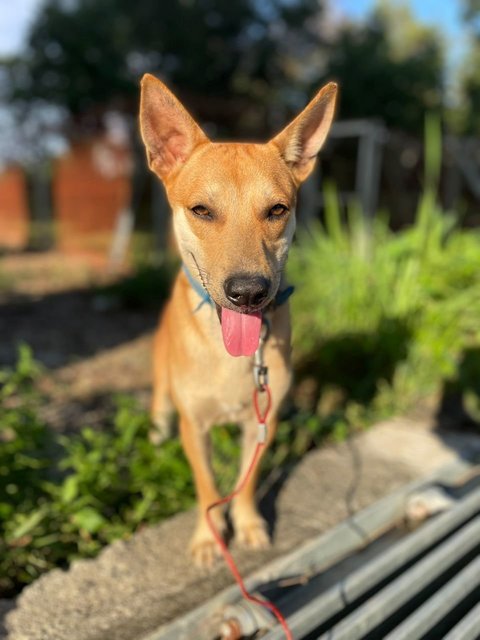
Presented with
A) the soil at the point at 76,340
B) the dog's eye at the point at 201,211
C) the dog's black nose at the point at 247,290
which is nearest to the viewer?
the dog's black nose at the point at 247,290

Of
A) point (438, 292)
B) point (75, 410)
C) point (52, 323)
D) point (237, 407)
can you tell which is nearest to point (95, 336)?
point (52, 323)

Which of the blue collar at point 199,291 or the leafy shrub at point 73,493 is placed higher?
the blue collar at point 199,291

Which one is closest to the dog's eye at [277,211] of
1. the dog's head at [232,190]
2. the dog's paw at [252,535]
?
the dog's head at [232,190]

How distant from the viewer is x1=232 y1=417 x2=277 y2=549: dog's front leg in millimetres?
2227

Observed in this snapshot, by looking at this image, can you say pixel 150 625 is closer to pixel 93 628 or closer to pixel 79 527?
pixel 93 628

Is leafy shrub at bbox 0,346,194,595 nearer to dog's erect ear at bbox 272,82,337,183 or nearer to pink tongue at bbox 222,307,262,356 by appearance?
pink tongue at bbox 222,307,262,356

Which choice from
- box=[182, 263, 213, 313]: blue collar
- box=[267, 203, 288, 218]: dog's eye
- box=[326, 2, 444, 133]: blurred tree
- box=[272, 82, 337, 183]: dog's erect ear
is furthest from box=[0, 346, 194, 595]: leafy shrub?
box=[326, 2, 444, 133]: blurred tree

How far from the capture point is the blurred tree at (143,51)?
463 inches

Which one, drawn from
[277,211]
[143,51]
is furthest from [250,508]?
[143,51]

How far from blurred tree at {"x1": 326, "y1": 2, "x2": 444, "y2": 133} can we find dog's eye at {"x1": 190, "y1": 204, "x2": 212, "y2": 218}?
12316mm

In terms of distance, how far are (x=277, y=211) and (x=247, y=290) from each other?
42 centimetres

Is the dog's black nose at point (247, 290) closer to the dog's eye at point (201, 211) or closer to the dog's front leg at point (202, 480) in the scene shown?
the dog's eye at point (201, 211)

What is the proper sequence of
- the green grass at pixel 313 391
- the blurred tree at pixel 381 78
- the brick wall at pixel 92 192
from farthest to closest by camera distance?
1. the blurred tree at pixel 381 78
2. the brick wall at pixel 92 192
3. the green grass at pixel 313 391

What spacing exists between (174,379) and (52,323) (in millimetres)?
4323
